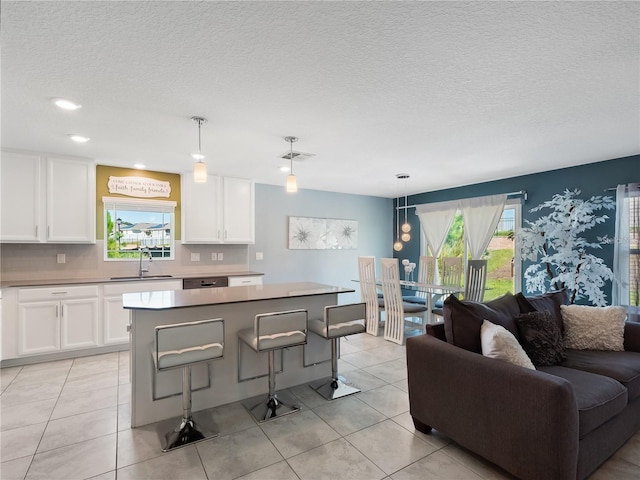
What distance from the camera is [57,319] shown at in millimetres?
3666

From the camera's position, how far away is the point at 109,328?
12.9 ft

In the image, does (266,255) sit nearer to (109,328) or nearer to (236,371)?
(109,328)

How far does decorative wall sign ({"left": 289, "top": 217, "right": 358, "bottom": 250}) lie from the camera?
5859 millimetres

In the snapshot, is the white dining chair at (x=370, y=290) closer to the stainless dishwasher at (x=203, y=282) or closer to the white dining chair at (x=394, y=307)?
the white dining chair at (x=394, y=307)

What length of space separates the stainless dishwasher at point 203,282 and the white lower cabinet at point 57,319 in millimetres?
978

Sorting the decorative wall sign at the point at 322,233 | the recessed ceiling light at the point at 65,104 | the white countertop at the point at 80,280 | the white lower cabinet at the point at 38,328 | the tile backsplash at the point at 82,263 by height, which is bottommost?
the white lower cabinet at the point at 38,328

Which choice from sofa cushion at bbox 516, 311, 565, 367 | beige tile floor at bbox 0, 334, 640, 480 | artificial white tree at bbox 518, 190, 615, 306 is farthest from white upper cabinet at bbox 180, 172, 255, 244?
artificial white tree at bbox 518, 190, 615, 306

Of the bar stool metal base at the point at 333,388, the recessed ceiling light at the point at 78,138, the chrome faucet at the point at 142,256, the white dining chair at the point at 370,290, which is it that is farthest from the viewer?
the white dining chair at the point at 370,290

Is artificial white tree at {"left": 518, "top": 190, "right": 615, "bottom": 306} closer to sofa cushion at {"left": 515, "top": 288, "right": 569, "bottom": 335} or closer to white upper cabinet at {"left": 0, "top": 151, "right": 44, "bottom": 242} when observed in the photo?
sofa cushion at {"left": 515, "top": 288, "right": 569, "bottom": 335}

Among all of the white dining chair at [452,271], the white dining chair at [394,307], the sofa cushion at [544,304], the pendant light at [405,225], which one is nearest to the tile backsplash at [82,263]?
the white dining chair at [394,307]

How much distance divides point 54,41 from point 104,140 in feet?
5.81

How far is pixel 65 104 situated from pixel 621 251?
560cm

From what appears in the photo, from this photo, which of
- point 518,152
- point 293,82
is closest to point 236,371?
point 293,82

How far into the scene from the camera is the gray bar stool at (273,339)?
2.44 metres
